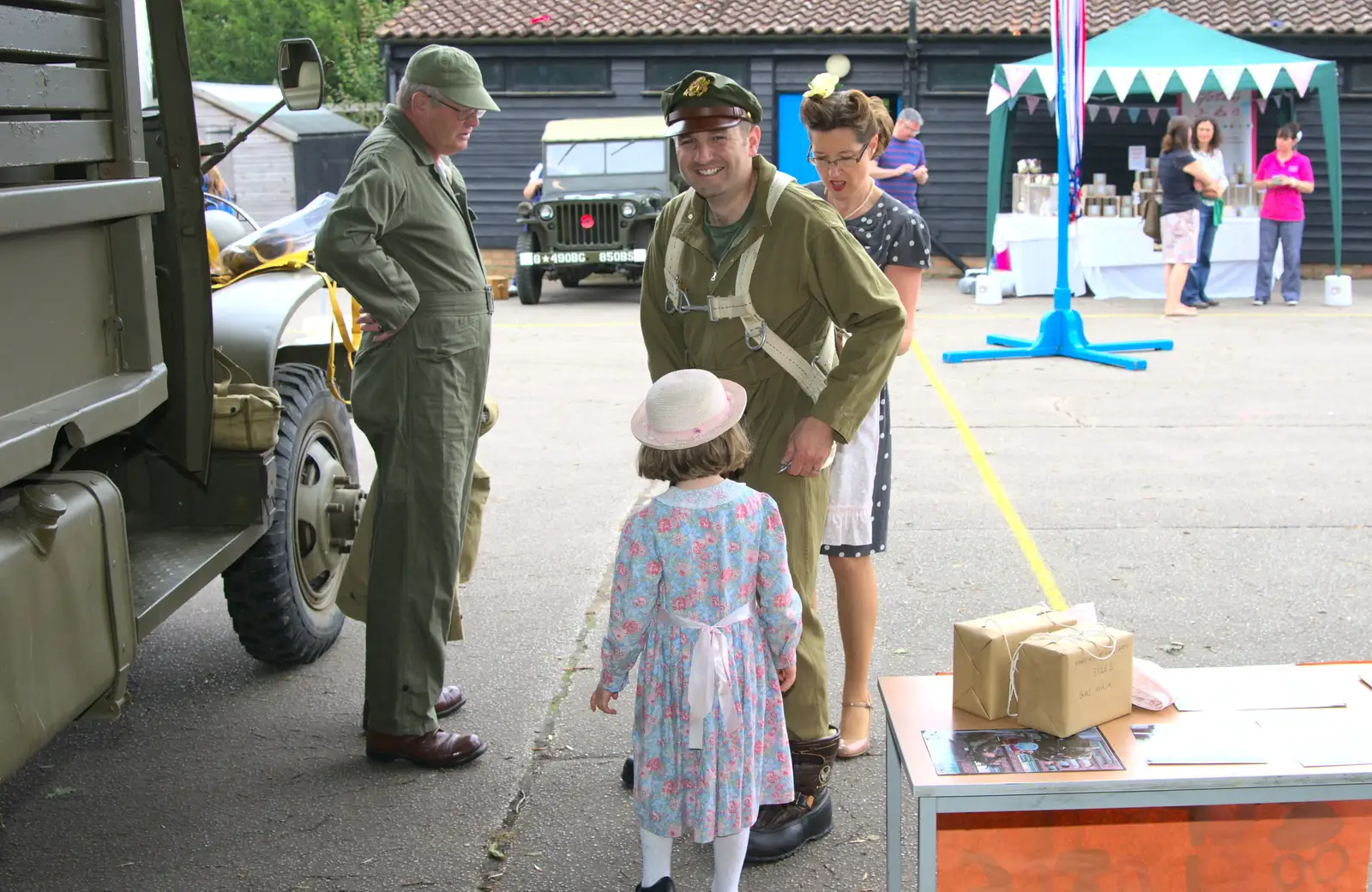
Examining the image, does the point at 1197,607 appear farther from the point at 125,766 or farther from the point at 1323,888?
the point at 125,766

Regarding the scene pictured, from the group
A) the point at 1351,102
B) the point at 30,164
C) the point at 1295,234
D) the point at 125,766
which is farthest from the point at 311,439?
the point at 1351,102

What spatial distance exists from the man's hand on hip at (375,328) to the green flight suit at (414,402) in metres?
0.02

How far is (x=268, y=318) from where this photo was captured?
4359mm

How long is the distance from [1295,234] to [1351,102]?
565 centimetres

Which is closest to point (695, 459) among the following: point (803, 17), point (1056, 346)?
point (1056, 346)

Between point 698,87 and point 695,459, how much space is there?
89cm

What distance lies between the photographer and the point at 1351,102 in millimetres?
19297

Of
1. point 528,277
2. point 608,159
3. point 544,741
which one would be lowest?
point 544,741

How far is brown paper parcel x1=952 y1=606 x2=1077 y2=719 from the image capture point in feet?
9.14

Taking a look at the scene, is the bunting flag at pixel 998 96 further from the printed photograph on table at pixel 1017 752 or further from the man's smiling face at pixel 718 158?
the printed photograph on table at pixel 1017 752

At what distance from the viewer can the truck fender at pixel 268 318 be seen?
13.9ft

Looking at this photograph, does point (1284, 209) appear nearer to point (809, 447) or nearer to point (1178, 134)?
point (1178, 134)

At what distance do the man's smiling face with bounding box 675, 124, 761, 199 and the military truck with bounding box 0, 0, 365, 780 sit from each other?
3.93 ft

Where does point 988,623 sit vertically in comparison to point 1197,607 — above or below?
above
